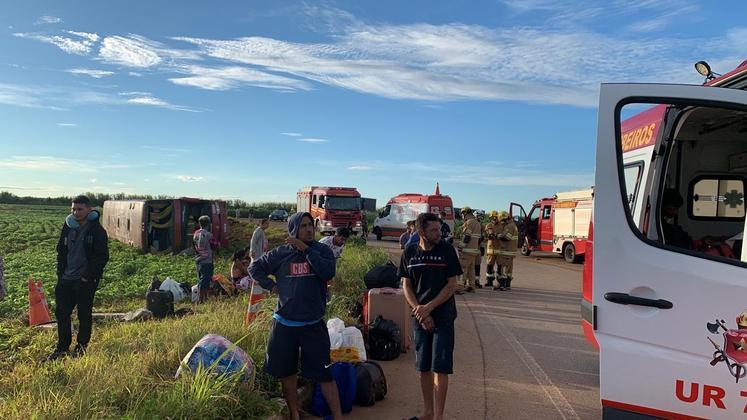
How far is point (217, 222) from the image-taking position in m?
23.1

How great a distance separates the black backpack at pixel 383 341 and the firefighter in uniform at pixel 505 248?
6.58 m

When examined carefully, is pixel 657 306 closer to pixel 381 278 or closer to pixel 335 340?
pixel 335 340

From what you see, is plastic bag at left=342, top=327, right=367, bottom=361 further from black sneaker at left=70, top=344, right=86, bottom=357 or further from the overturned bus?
the overturned bus

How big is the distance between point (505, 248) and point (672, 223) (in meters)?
8.63

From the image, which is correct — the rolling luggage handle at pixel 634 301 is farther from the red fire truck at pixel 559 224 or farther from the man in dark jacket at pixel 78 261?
the red fire truck at pixel 559 224

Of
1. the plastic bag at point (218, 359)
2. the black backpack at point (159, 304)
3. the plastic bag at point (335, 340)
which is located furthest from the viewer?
the black backpack at point (159, 304)

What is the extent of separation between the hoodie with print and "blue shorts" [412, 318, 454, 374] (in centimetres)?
87

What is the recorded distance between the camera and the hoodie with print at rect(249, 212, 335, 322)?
4.23 m

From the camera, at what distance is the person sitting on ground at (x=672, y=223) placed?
12.6 feet

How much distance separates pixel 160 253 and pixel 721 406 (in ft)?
73.7

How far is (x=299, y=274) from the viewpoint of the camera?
14.1 feet

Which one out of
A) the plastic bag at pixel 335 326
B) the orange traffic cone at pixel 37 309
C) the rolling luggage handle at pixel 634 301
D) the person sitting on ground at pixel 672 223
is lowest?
the orange traffic cone at pixel 37 309

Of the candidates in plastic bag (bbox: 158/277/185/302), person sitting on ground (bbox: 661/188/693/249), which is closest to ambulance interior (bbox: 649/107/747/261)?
person sitting on ground (bbox: 661/188/693/249)

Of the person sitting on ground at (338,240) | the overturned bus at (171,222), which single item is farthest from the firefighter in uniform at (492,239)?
the overturned bus at (171,222)
